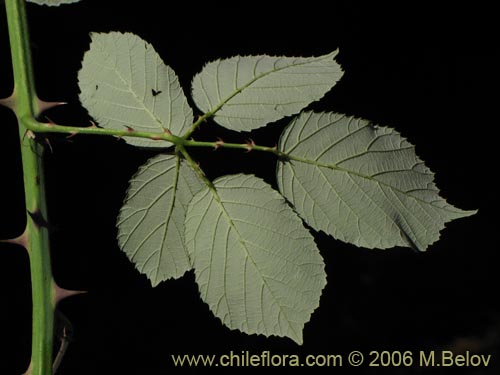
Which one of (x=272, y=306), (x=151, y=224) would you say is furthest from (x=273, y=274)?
(x=151, y=224)

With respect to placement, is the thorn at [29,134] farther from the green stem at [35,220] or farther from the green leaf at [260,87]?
the green leaf at [260,87]

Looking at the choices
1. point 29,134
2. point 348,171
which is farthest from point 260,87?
point 29,134

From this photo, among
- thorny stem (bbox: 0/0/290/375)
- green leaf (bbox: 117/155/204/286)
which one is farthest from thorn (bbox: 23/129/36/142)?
green leaf (bbox: 117/155/204/286)

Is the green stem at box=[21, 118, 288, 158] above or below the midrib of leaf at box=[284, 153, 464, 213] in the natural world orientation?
above

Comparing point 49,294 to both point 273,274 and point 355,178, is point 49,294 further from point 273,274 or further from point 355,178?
point 355,178

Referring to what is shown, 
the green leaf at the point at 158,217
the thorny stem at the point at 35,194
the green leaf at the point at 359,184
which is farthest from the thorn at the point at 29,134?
the green leaf at the point at 359,184

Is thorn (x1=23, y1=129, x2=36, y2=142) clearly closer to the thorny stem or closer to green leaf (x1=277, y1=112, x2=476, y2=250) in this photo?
the thorny stem
